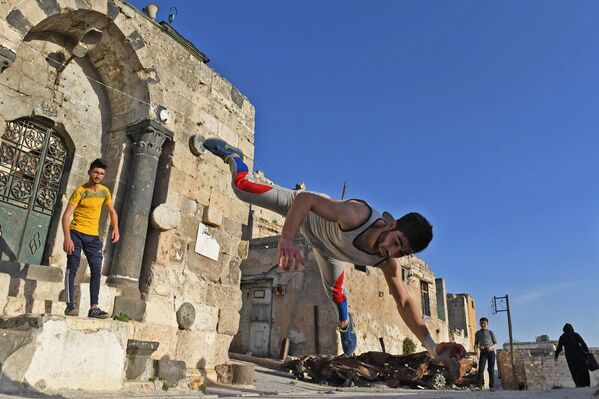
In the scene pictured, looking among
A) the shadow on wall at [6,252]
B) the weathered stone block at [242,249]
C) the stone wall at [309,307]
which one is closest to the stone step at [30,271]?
the shadow on wall at [6,252]

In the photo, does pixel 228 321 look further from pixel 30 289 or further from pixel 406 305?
pixel 406 305

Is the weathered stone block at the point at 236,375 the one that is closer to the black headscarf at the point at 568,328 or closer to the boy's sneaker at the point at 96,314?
the boy's sneaker at the point at 96,314

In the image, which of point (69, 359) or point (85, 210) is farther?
point (85, 210)

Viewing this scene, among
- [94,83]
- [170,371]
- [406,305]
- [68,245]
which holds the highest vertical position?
[94,83]

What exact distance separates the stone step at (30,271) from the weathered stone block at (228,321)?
2.26 m

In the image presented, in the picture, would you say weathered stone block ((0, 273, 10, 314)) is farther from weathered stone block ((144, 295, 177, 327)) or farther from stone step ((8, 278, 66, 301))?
weathered stone block ((144, 295, 177, 327))

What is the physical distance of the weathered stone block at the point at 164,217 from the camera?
632 cm

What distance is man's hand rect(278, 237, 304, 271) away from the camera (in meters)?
2.90

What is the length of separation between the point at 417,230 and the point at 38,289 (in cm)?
430

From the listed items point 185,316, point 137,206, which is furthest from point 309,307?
point 137,206

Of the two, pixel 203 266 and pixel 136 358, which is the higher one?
pixel 203 266

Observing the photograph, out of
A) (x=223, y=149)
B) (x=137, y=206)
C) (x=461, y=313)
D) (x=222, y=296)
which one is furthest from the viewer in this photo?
(x=461, y=313)

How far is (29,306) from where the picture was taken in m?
4.98

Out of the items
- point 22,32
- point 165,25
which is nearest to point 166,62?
point 165,25
